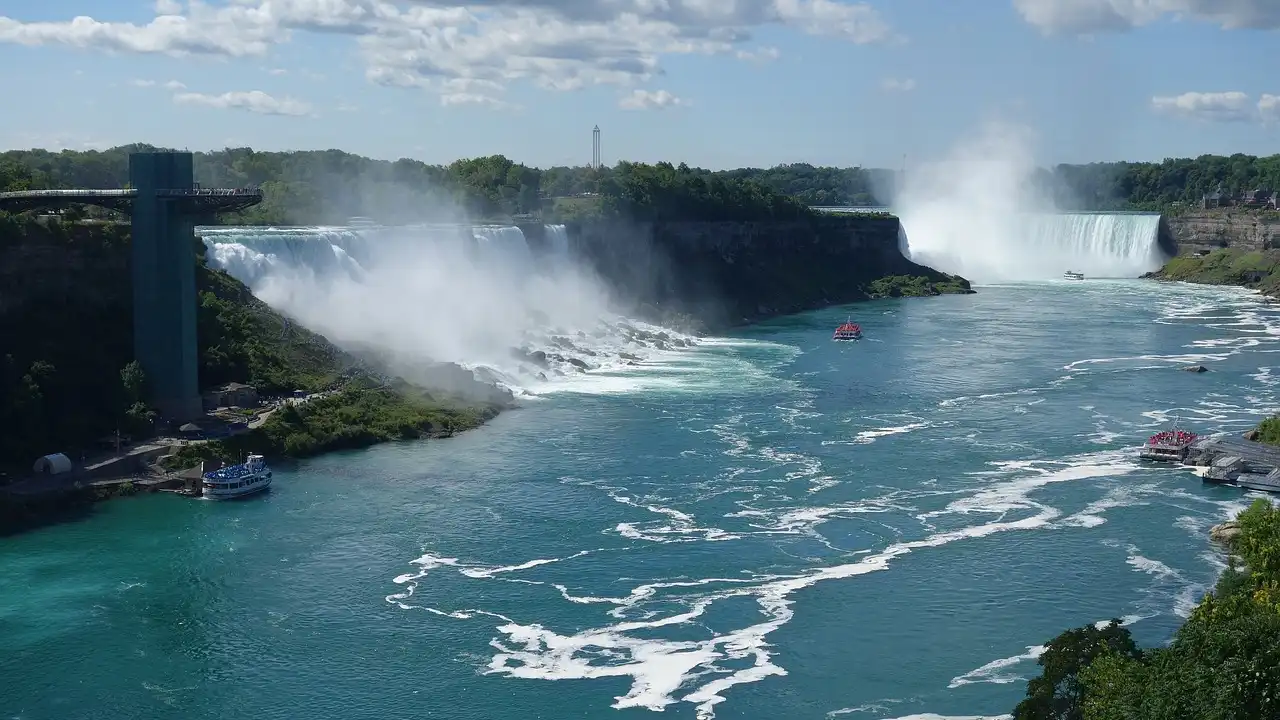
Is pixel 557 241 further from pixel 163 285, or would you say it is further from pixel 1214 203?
pixel 1214 203

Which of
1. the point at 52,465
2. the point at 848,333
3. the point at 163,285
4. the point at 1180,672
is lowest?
the point at 52,465

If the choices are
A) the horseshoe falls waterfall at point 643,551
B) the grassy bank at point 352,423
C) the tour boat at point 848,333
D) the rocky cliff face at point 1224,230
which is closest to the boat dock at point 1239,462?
the horseshoe falls waterfall at point 643,551

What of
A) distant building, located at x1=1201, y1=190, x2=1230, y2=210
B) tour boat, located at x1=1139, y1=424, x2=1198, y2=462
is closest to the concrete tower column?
tour boat, located at x1=1139, y1=424, x2=1198, y2=462

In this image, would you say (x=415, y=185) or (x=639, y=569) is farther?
(x=415, y=185)

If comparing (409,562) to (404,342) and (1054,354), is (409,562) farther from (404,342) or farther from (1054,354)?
(1054,354)

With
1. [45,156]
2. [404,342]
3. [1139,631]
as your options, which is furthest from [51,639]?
[45,156]

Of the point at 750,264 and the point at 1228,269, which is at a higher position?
the point at 750,264

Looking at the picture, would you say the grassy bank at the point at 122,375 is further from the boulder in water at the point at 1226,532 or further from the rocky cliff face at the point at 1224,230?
the rocky cliff face at the point at 1224,230

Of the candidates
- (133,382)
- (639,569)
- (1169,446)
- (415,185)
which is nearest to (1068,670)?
(639,569)
